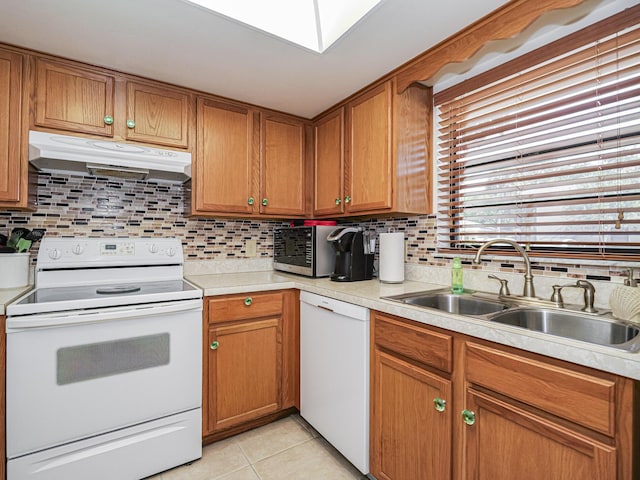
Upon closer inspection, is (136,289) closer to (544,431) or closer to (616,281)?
(544,431)

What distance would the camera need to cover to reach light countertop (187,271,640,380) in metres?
0.79

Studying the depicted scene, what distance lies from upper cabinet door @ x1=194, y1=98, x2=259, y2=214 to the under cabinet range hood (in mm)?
126

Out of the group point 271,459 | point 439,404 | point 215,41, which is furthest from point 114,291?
point 439,404

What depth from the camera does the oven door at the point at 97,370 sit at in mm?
1331

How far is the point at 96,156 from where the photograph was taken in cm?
171

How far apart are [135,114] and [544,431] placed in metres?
2.27

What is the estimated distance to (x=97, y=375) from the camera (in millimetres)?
1457

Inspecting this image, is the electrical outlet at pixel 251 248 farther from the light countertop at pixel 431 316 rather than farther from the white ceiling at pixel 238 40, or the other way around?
the white ceiling at pixel 238 40

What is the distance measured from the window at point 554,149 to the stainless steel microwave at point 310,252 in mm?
721

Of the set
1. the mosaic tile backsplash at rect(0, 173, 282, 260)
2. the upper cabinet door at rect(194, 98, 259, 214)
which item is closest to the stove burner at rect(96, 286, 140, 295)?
the mosaic tile backsplash at rect(0, 173, 282, 260)

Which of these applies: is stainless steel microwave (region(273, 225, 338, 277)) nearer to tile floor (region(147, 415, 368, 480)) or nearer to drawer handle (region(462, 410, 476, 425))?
tile floor (region(147, 415, 368, 480))

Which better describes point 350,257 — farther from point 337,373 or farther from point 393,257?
point 337,373

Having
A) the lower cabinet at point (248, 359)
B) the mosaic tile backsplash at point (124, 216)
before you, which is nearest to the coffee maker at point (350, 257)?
the lower cabinet at point (248, 359)

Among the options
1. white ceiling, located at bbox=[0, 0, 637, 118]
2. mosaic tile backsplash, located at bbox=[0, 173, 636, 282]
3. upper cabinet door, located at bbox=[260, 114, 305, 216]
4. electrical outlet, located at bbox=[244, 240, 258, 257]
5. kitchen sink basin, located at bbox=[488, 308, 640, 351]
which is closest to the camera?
kitchen sink basin, located at bbox=[488, 308, 640, 351]
